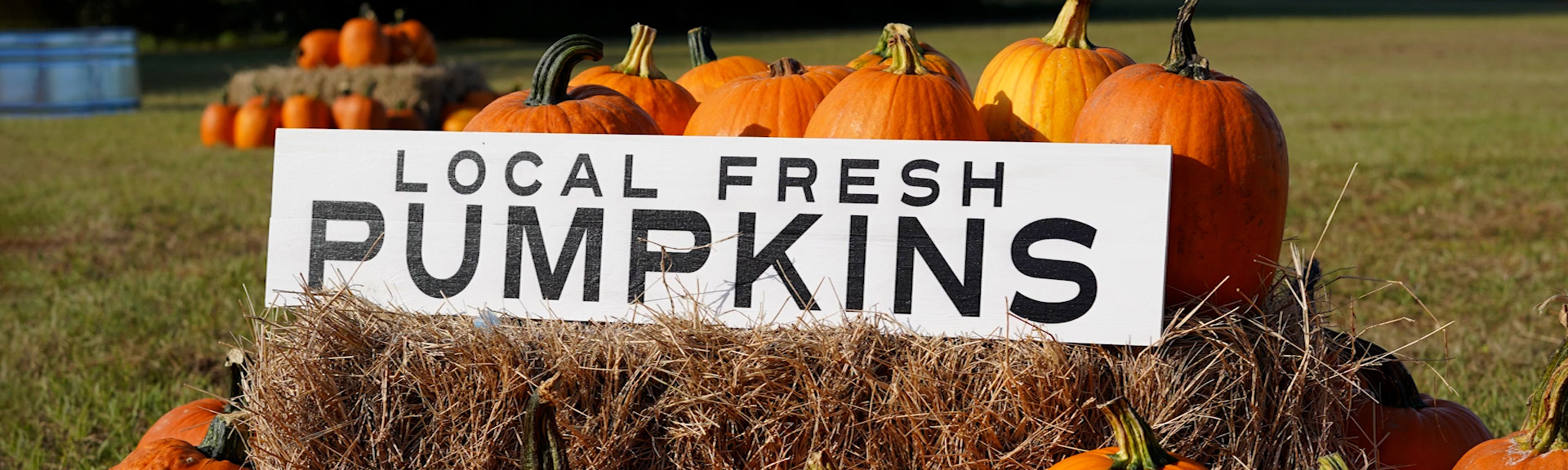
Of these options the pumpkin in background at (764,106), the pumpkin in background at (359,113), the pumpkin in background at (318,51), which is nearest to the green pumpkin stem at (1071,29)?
the pumpkin in background at (764,106)

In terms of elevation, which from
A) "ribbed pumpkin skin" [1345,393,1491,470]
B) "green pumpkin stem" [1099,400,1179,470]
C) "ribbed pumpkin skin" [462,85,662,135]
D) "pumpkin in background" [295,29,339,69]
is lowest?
"ribbed pumpkin skin" [1345,393,1491,470]

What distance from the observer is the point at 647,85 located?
90.6 inches

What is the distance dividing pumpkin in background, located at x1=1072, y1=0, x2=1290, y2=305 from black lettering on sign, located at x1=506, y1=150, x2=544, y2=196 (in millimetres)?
847

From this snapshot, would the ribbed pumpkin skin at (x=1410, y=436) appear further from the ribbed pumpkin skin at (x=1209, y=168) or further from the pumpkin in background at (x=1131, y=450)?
A: the pumpkin in background at (x=1131, y=450)

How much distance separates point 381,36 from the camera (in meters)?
10.4

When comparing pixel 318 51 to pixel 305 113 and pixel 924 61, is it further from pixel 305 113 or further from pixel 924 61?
pixel 924 61

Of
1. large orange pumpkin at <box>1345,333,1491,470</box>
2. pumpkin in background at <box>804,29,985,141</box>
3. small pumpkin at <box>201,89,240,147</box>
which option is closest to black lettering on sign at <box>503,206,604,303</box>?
pumpkin in background at <box>804,29,985,141</box>

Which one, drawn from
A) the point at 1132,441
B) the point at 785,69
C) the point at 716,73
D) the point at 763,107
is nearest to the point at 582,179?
the point at 763,107

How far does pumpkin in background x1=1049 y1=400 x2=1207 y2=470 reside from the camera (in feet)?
5.03

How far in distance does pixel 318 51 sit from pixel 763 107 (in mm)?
9329

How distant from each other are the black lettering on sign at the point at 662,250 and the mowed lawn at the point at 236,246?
2.34ft

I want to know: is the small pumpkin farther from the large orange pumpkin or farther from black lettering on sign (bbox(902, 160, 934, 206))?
the large orange pumpkin

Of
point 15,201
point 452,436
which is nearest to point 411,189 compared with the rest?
point 452,436

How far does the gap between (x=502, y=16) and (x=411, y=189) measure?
30.3 meters
